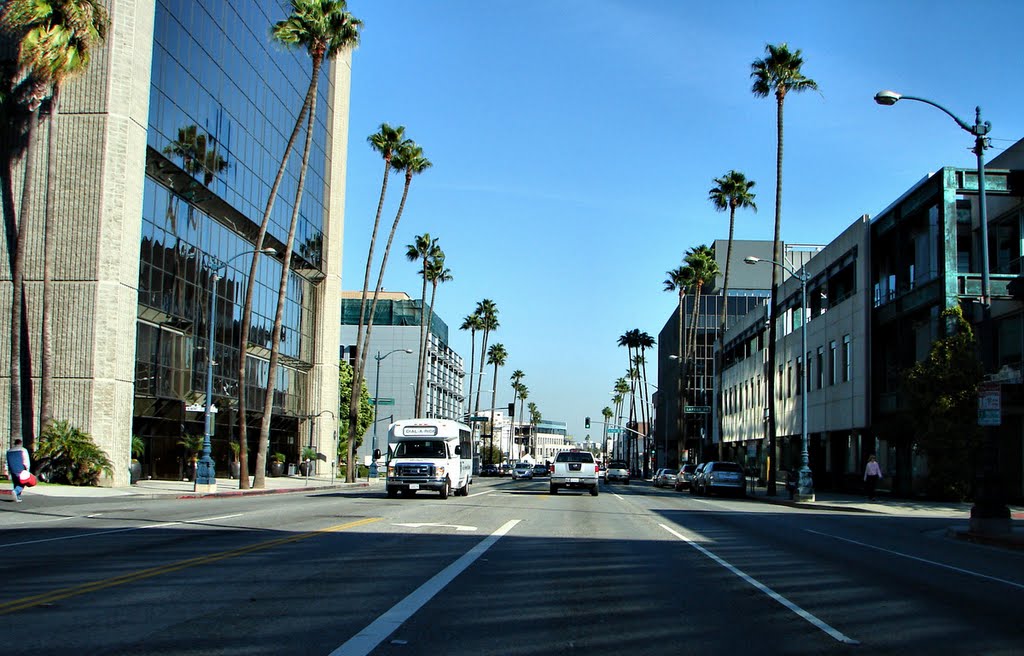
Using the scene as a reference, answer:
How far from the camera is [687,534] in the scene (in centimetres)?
2044

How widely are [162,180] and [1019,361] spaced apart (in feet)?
117

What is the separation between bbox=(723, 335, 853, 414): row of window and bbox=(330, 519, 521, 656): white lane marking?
1031 inches

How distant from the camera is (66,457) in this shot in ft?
111

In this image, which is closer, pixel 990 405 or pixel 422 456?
pixel 990 405

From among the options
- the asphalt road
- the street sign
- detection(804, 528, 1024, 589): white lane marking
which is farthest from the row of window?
the asphalt road

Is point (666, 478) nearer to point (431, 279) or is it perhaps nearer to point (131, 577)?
point (431, 279)

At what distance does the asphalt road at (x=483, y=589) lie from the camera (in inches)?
320

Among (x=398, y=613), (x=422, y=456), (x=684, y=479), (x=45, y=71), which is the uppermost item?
(x=45, y=71)

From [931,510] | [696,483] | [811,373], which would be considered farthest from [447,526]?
[811,373]

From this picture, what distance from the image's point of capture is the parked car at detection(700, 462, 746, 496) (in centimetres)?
4528

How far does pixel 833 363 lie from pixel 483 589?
42854 mm

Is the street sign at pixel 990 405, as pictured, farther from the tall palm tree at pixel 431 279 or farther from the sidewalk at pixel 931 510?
the tall palm tree at pixel 431 279

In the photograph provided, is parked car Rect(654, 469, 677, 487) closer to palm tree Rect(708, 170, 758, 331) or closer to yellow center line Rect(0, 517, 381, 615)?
palm tree Rect(708, 170, 758, 331)

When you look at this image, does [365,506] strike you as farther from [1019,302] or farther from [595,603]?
[1019,302]
